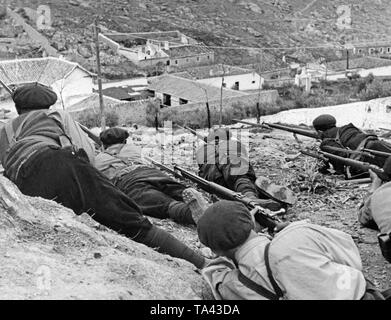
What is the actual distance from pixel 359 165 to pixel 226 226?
3579 millimetres

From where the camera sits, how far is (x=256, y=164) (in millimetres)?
8508

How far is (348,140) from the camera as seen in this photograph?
302 inches

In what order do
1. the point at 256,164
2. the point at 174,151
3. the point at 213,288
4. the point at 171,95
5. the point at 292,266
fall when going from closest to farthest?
the point at 292,266, the point at 213,288, the point at 256,164, the point at 174,151, the point at 171,95

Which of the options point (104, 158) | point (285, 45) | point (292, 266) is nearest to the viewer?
point (292, 266)

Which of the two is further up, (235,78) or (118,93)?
(118,93)

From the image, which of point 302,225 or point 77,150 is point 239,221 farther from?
point 77,150

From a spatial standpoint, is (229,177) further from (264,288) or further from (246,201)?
(264,288)

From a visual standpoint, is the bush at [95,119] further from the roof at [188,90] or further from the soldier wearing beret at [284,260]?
the soldier wearing beret at [284,260]

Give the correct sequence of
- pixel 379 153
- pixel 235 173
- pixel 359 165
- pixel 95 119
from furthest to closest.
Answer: pixel 95 119 < pixel 379 153 < pixel 235 173 < pixel 359 165

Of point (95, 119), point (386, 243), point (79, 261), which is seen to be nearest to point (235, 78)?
point (95, 119)

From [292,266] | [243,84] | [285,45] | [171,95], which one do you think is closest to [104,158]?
[292,266]

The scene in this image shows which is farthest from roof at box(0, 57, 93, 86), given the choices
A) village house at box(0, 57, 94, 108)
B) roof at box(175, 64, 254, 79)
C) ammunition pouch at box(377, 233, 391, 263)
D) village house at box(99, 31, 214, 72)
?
ammunition pouch at box(377, 233, 391, 263)

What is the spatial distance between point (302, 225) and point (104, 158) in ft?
10.6

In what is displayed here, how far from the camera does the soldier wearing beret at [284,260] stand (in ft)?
8.95
